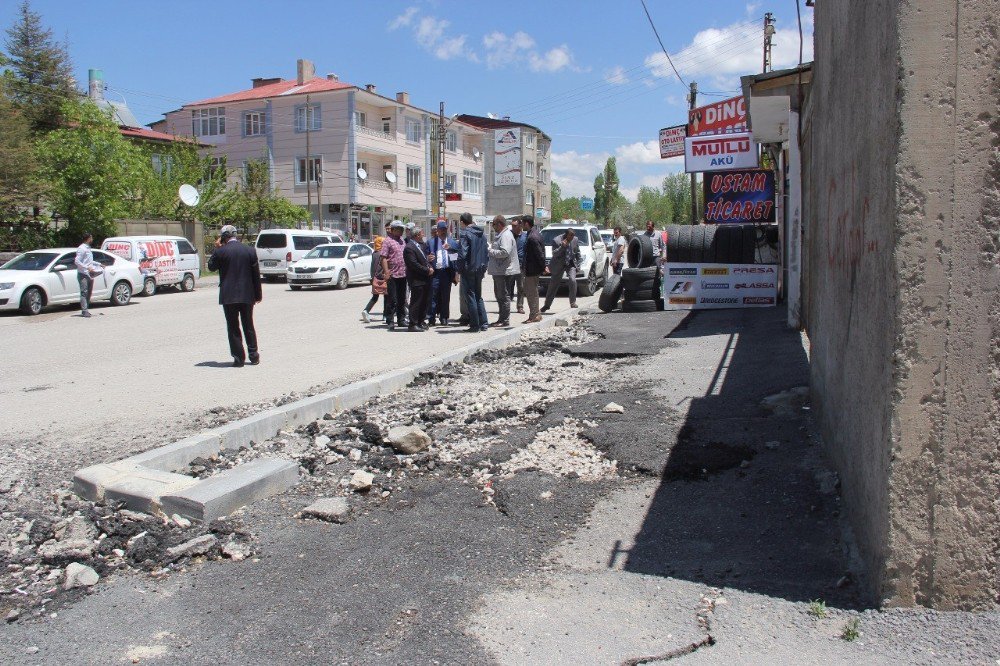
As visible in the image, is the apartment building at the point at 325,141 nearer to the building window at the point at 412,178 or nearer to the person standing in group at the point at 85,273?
the building window at the point at 412,178

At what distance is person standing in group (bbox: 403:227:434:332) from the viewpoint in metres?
13.1

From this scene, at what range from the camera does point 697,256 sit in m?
14.4

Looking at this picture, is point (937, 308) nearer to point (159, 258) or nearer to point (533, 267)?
point (533, 267)

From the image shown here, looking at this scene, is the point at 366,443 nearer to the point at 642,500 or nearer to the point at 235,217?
the point at 642,500

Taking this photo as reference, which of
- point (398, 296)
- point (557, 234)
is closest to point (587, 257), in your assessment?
point (557, 234)

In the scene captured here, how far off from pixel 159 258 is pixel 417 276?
14.5m

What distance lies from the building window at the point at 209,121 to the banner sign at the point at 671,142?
3558cm

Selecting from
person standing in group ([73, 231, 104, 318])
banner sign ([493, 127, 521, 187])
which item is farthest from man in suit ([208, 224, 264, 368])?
banner sign ([493, 127, 521, 187])

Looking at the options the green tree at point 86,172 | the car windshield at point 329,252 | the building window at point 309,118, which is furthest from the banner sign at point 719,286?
the building window at point 309,118

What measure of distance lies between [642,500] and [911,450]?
2097 millimetres

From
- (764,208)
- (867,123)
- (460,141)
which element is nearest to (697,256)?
(764,208)

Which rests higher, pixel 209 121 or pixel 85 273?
pixel 209 121

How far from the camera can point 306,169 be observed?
162ft

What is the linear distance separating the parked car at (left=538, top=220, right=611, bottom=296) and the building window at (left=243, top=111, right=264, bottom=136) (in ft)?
115
